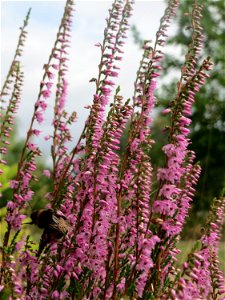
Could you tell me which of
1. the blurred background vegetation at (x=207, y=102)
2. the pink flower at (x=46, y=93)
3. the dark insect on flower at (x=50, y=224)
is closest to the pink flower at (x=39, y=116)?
the pink flower at (x=46, y=93)

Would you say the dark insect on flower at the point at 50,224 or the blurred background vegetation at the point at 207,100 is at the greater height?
the blurred background vegetation at the point at 207,100

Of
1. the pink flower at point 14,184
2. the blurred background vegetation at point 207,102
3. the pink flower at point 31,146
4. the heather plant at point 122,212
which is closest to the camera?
the heather plant at point 122,212

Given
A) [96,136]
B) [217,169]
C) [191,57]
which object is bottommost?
[96,136]

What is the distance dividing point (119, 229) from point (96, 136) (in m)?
0.60

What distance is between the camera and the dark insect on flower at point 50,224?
3421 millimetres

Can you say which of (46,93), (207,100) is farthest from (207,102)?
(46,93)

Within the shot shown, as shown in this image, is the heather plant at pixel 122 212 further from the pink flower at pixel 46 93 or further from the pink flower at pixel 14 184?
the pink flower at pixel 46 93

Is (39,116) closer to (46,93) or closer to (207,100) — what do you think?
(46,93)

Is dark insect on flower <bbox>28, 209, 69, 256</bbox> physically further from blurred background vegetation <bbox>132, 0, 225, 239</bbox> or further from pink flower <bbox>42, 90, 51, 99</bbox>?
blurred background vegetation <bbox>132, 0, 225, 239</bbox>

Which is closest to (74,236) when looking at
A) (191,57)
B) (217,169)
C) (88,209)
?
(88,209)

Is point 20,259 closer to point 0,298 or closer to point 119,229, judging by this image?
point 119,229

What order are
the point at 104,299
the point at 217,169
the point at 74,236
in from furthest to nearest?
the point at 217,169 < the point at 104,299 < the point at 74,236

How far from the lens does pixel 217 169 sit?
95.8 ft

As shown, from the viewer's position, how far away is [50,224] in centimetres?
354
